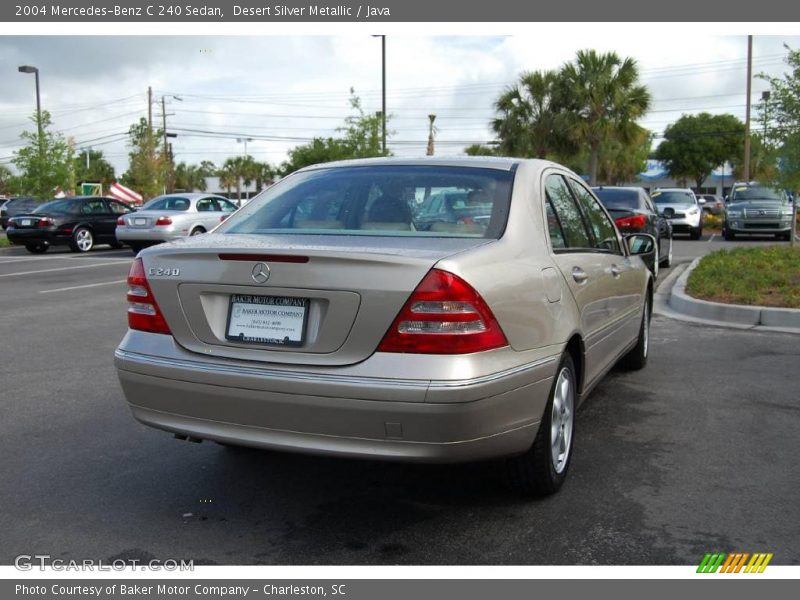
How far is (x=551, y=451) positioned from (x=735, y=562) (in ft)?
2.87

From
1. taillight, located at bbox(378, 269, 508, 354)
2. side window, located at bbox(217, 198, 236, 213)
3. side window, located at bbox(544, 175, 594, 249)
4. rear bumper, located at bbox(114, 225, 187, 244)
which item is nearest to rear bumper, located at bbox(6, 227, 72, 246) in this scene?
rear bumper, located at bbox(114, 225, 187, 244)

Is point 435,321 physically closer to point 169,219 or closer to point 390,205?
point 390,205

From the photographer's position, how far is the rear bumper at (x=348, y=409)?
3094mm

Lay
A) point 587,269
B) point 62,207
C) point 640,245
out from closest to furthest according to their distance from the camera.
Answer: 1. point 587,269
2. point 640,245
3. point 62,207

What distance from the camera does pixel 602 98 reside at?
35844 mm

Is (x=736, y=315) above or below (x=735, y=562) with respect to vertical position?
above

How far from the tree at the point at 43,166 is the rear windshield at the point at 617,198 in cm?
2181

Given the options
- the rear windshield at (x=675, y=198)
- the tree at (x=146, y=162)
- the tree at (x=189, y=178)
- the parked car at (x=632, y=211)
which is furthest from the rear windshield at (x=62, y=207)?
the tree at (x=189, y=178)

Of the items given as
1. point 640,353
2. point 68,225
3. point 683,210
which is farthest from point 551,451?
point 683,210

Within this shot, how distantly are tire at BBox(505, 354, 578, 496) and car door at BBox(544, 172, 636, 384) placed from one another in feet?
1.18

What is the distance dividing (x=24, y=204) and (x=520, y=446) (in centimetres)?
3550

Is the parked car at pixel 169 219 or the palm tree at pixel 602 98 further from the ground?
the palm tree at pixel 602 98

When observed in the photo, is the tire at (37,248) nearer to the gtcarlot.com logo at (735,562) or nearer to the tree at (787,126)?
the tree at (787,126)
